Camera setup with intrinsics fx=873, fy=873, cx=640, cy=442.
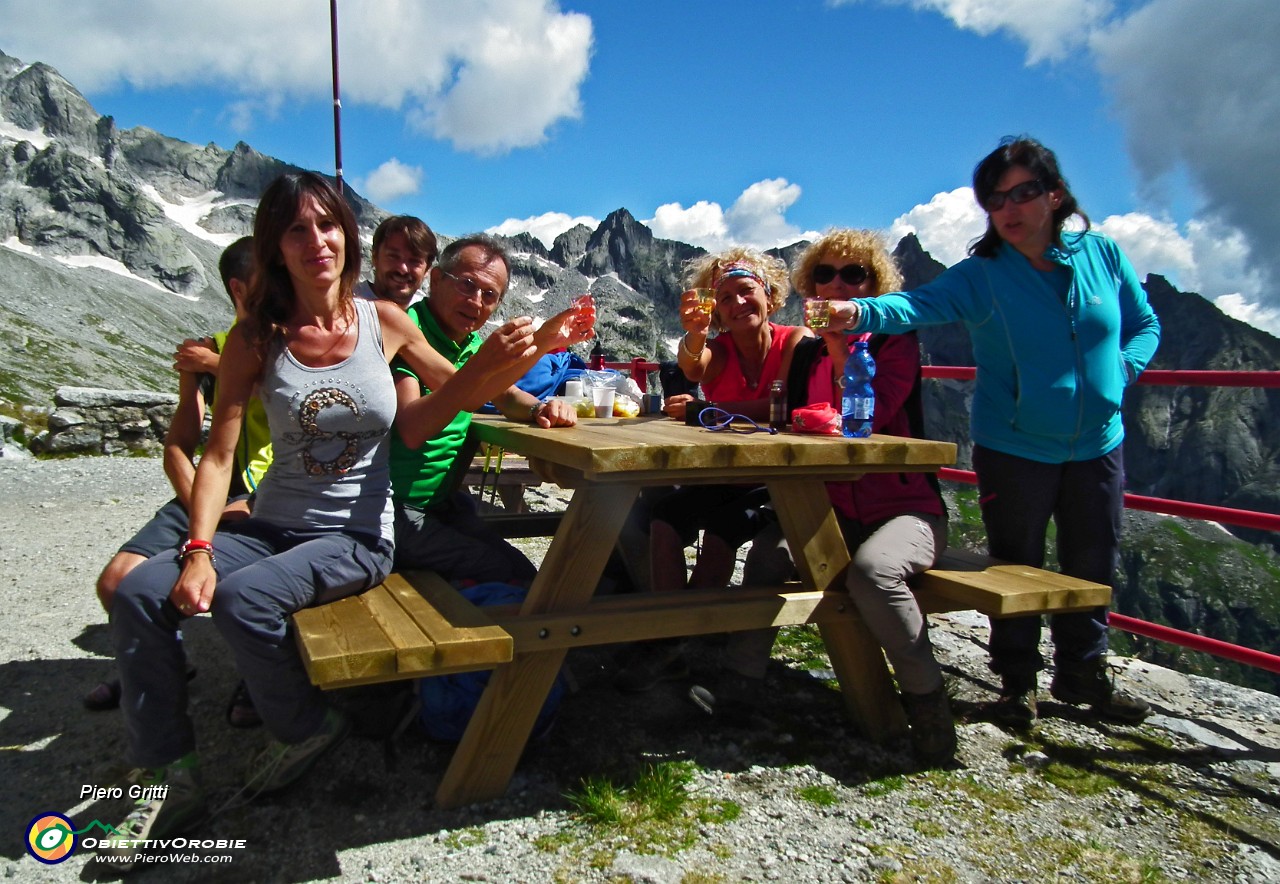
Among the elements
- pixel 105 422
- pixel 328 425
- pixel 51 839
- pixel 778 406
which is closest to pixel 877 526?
pixel 778 406

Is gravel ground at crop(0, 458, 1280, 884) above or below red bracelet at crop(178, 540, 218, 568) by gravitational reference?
below

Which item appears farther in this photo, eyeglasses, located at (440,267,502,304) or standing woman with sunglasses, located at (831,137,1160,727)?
eyeglasses, located at (440,267,502,304)

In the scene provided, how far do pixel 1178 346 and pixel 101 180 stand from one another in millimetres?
230331

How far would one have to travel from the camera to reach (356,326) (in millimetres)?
3201

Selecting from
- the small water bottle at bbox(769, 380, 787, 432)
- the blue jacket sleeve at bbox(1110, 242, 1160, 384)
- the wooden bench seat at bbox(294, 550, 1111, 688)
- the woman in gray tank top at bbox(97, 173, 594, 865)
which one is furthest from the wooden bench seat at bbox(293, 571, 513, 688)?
the blue jacket sleeve at bbox(1110, 242, 1160, 384)

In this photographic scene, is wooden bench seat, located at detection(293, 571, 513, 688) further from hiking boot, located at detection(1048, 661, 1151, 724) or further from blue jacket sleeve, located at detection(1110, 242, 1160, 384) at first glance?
blue jacket sleeve, located at detection(1110, 242, 1160, 384)

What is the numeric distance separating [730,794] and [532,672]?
84 cm

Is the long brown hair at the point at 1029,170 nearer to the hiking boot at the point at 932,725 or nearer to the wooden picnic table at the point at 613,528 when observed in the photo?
the wooden picnic table at the point at 613,528

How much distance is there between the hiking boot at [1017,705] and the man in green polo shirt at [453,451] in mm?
2133

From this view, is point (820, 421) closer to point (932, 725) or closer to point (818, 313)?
point (818, 313)

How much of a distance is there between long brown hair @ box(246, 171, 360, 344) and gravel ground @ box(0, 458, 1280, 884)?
4.89 ft

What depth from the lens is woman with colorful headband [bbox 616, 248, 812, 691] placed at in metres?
4.00

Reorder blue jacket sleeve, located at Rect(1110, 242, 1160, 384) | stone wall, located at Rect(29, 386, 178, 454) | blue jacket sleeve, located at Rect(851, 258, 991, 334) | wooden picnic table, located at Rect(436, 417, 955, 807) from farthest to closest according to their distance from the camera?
stone wall, located at Rect(29, 386, 178, 454), blue jacket sleeve, located at Rect(1110, 242, 1160, 384), blue jacket sleeve, located at Rect(851, 258, 991, 334), wooden picnic table, located at Rect(436, 417, 955, 807)

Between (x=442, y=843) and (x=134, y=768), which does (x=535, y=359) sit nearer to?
(x=442, y=843)
